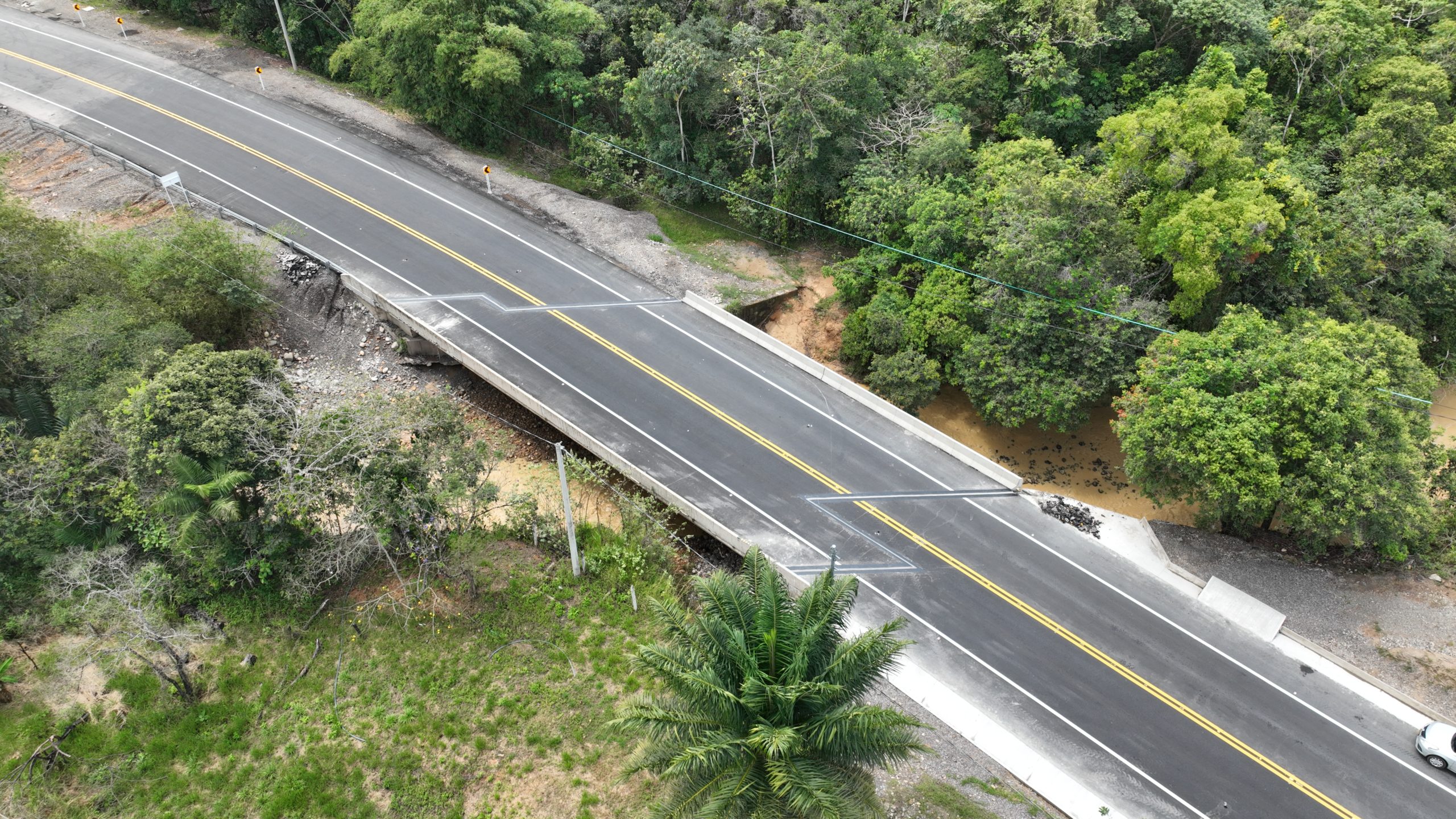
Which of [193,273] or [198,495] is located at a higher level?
[193,273]

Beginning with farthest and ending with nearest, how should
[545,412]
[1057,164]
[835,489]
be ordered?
1. [1057,164]
2. [545,412]
3. [835,489]

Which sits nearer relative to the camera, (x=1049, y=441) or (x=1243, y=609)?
(x=1243, y=609)

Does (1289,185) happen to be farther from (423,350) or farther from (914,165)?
(423,350)

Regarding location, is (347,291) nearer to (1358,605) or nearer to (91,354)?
(91,354)

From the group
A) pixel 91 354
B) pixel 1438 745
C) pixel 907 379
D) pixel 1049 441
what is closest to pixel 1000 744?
pixel 1438 745

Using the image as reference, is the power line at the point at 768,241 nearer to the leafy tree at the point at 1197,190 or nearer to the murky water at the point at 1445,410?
the leafy tree at the point at 1197,190
